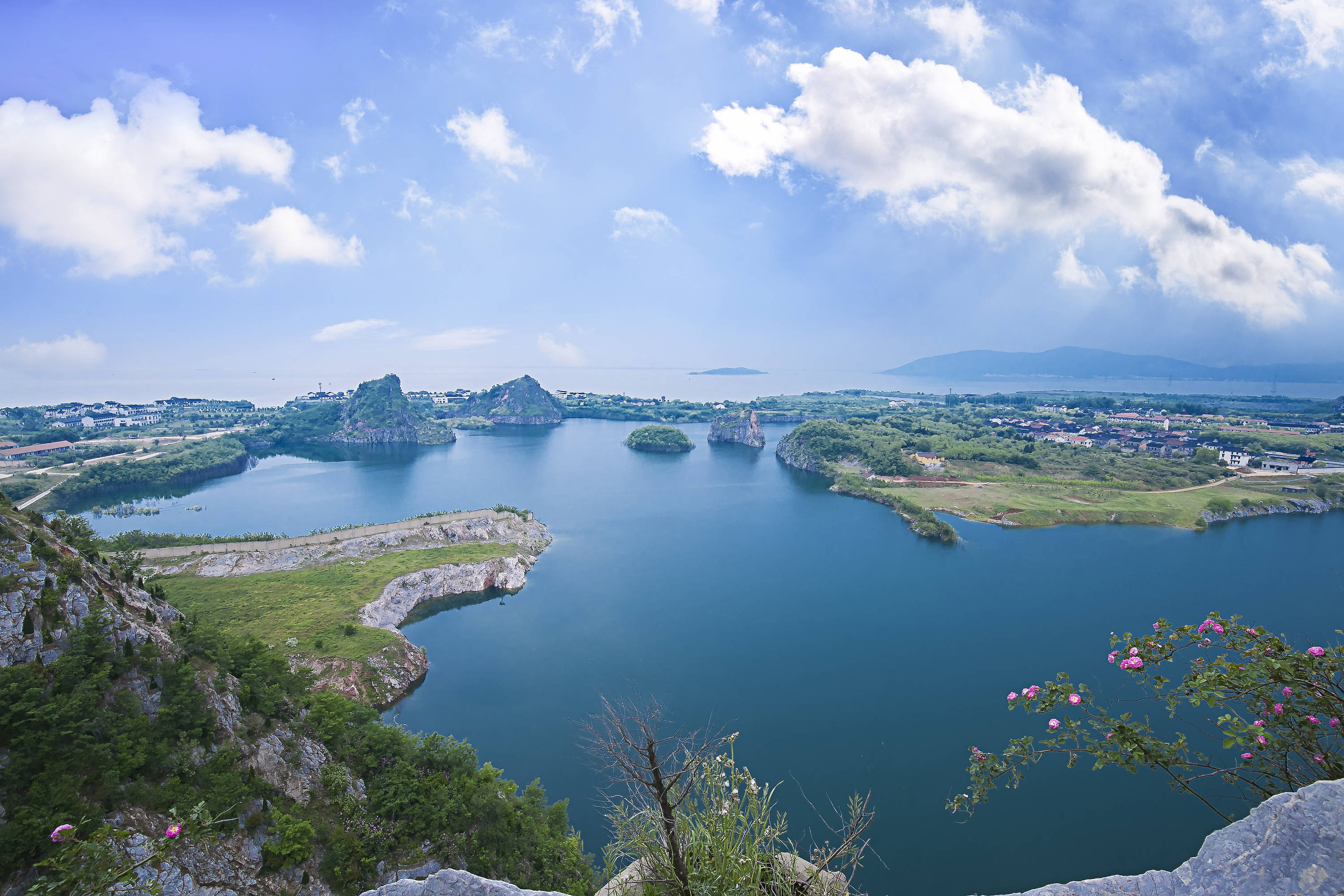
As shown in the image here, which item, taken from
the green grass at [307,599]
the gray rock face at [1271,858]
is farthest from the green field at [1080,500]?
the gray rock face at [1271,858]

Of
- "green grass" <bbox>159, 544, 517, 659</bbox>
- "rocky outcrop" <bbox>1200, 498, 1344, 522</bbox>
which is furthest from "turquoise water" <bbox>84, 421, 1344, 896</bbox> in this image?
"green grass" <bbox>159, 544, 517, 659</bbox>

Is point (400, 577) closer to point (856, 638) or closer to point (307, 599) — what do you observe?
point (307, 599)

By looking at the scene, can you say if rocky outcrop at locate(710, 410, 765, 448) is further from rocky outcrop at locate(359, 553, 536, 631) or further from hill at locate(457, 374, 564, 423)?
rocky outcrop at locate(359, 553, 536, 631)

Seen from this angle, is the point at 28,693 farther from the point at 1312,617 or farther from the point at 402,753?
the point at 1312,617

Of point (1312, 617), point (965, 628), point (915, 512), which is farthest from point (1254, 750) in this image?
point (915, 512)

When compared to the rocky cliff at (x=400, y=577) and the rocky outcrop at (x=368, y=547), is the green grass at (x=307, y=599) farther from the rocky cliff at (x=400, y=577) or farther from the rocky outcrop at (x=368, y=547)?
the rocky outcrop at (x=368, y=547)
